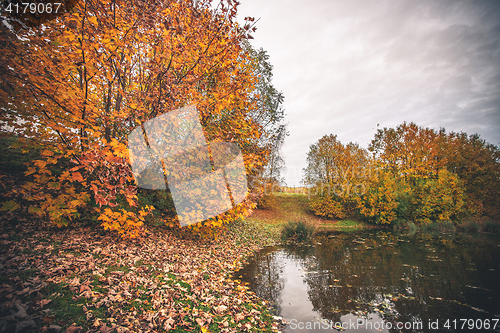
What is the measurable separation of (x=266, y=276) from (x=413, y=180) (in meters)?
22.7

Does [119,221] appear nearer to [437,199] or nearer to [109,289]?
[109,289]

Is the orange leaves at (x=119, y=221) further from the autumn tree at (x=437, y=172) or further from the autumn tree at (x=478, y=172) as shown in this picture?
the autumn tree at (x=478, y=172)

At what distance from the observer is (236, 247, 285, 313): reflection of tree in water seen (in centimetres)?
518

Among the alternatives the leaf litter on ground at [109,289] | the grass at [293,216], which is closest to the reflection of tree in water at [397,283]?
the leaf litter on ground at [109,289]

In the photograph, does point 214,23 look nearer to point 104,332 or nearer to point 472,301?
point 104,332

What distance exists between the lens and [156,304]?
3.26m

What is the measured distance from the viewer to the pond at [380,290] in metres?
4.04

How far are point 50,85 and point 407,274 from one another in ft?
34.7

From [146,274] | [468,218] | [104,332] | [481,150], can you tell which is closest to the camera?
[104,332]

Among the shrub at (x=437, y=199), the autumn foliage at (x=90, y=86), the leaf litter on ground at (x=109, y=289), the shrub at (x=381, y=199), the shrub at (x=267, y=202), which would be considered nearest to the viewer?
the leaf litter on ground at (x=109, y=289)

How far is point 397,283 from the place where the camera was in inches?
232

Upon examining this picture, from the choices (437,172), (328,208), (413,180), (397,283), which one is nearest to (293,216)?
(328,208)

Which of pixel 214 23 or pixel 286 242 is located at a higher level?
pixel 214 23

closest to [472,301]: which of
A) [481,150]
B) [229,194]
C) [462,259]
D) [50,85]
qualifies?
[462,259]
